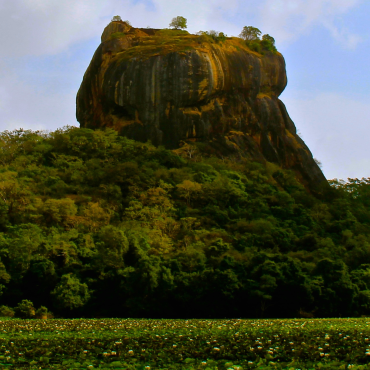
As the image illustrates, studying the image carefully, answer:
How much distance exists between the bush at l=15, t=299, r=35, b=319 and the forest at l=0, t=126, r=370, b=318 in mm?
530

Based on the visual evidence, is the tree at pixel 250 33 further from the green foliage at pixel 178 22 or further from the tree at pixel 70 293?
the tree at pixel 70 293

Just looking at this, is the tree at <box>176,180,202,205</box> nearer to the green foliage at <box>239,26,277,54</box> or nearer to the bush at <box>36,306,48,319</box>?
the bush at <box>36,306,48,319</box>

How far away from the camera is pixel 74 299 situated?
1179 inches

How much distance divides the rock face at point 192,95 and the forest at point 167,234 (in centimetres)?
351

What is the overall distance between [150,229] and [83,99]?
3348 cm

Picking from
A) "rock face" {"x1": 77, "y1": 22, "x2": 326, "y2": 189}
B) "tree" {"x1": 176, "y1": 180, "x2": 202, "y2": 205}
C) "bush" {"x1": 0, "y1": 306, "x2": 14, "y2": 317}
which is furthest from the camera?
"rock face" {"x1": 77, "y1": 22, "x2": 326, "y2": 189}

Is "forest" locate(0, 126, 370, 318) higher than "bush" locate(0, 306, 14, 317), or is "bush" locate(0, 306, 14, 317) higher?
"forest" locate(0, 126, 370, 318)

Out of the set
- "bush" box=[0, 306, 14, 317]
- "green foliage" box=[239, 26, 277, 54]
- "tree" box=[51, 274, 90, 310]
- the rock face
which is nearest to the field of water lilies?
"bush" box=[0, 306, 14, 317]

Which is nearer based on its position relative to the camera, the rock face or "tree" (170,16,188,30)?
the rock face

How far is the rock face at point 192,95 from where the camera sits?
204ft

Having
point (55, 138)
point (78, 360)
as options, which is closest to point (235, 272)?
point (78, 360)

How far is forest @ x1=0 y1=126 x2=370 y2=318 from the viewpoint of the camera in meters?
30.1

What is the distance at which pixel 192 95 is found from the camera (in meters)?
62.2

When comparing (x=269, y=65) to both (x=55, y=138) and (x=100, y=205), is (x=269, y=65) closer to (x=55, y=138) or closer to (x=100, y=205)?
(x=55, y=138)
